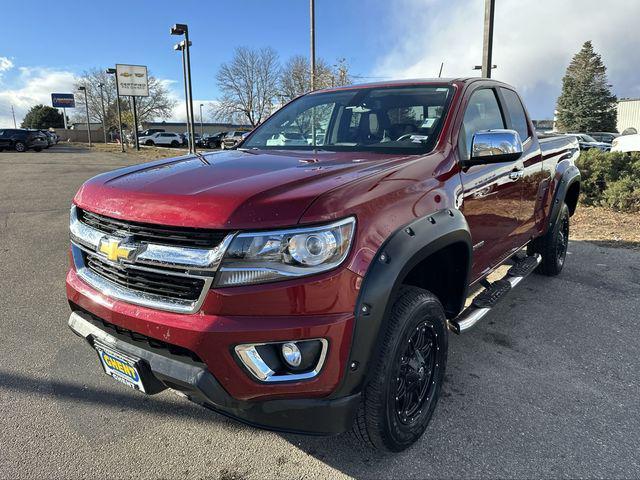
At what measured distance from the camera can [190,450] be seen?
8.09 feet

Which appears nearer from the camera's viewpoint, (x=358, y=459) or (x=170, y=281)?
(x=170, y=281)

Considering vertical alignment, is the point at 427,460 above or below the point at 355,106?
below

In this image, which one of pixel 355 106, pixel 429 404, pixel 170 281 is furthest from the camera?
pixel 355 106

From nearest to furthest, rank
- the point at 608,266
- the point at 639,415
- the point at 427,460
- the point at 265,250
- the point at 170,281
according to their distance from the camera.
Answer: the point at 265,250 → the point at 170,281 → the point at 427,460 → the point at 639,415 → the point at 608,266

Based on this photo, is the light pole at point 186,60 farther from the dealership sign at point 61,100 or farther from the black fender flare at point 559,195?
the dealership sign at point 61,100

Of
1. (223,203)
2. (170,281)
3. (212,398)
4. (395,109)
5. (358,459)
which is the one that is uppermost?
(395,109)

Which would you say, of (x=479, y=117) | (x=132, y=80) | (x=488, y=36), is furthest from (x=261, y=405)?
(x=132, y=80)

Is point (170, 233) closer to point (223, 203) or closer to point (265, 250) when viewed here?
point (223, 203)

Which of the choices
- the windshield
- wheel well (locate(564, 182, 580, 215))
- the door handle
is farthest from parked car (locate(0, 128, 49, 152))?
the door handle

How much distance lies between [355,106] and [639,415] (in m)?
2.62

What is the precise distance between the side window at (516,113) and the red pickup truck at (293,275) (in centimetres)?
127

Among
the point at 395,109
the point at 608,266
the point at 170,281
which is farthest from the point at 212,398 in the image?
the point at 608,266

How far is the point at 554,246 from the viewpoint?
487 cm

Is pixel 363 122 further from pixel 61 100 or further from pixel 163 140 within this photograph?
pixel 61 100
